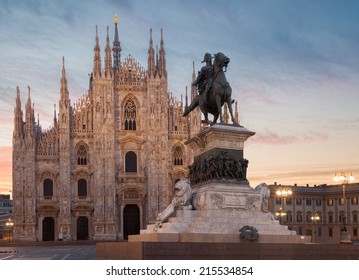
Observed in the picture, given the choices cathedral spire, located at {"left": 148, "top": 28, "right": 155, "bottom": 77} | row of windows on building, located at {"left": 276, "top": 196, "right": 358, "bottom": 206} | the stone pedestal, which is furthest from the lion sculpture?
row of windows on building, located at {"left": 276, "top": 196, "right": 358, "bottom": 206}

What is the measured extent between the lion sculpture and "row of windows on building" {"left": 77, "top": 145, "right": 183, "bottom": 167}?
45832mm

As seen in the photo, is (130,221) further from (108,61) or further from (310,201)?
(310,201)

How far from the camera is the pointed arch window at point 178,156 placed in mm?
67750

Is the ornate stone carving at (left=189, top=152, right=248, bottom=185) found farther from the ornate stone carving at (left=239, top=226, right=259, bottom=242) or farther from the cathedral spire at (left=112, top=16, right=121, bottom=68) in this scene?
the cathedral spire at (left=112, top=16, right=121, bottom=68)

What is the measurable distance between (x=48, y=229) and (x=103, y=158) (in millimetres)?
8724

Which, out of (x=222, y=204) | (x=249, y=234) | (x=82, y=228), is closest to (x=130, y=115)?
(x=82, y=228)

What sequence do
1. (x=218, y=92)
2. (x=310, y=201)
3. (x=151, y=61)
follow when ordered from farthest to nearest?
(x=310, y=201) < (x=151, y=61) < (x=218, y=92)

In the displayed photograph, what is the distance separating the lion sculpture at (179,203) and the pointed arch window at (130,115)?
46.4 m

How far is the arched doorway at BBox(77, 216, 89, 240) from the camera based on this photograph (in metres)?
65.2

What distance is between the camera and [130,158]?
67.1m

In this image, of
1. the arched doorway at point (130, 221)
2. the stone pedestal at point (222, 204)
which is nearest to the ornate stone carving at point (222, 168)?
the stone pedestal at point (222, 204)

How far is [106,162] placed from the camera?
2571 inches

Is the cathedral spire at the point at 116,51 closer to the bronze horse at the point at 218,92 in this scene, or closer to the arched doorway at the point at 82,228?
the arched doorway at the point at 82,228

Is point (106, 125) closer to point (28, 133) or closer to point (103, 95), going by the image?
point (103, 95)
